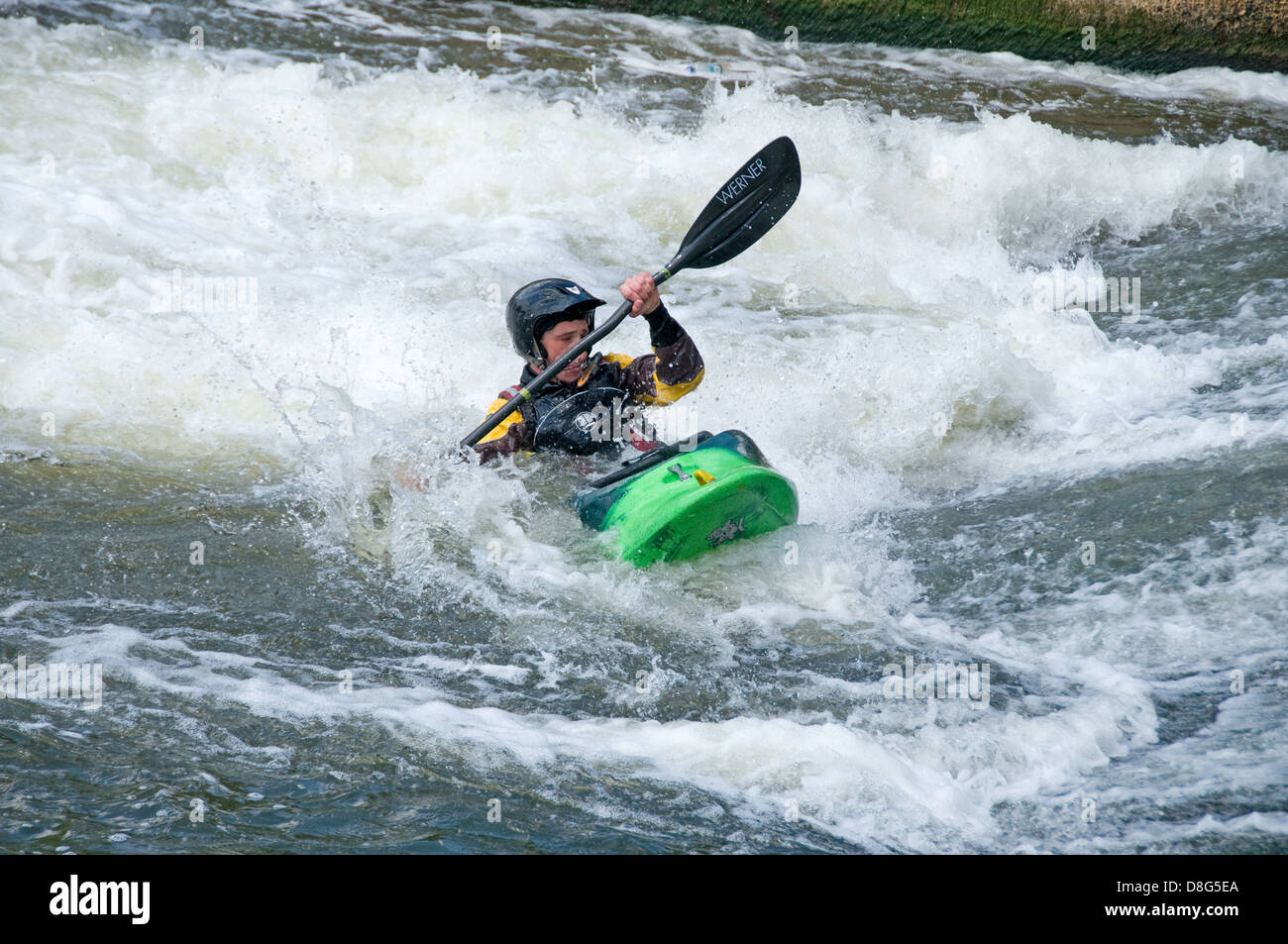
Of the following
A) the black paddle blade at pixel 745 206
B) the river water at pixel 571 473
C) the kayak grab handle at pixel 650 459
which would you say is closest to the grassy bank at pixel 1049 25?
the river water at pixel 571 473

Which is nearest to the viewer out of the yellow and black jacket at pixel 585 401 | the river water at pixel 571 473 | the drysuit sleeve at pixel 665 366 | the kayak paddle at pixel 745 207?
the river water at pixel 571 473

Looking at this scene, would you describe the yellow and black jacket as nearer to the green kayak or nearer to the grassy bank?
the green kayak

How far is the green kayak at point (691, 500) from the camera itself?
3873mm

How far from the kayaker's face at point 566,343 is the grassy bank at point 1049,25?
8418mm

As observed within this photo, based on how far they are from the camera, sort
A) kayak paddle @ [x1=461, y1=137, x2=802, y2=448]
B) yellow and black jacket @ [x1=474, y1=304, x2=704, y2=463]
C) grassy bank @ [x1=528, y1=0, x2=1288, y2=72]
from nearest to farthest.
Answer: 1. yellow and black jacket @ [x1=474, y1=304, x2=704, y2=463]
2. kayak paddle @ [x1=461, y1=137, x2=802, y2=448]
3. grassy bank @ [x1=528, y1=0, x2=1288, y2=72]

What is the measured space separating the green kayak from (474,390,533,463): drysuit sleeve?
0.51 metres

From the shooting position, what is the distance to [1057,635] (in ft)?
11.7

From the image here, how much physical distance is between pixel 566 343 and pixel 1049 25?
357 inches

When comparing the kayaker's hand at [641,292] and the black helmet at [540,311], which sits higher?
the black helmet at [540,311]

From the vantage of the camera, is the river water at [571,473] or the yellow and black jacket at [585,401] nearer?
the river water at [571,473]

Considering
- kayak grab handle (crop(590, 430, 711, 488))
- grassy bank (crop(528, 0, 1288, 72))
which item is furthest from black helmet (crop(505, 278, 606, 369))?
grassy bank (crop(528, 0, 1288, 72))

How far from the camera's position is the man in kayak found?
444 centimetres

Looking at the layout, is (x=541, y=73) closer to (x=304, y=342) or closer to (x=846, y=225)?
(x=846, y=225)

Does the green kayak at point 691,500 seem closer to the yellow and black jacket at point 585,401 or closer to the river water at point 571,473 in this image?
the river water at point 571,473
